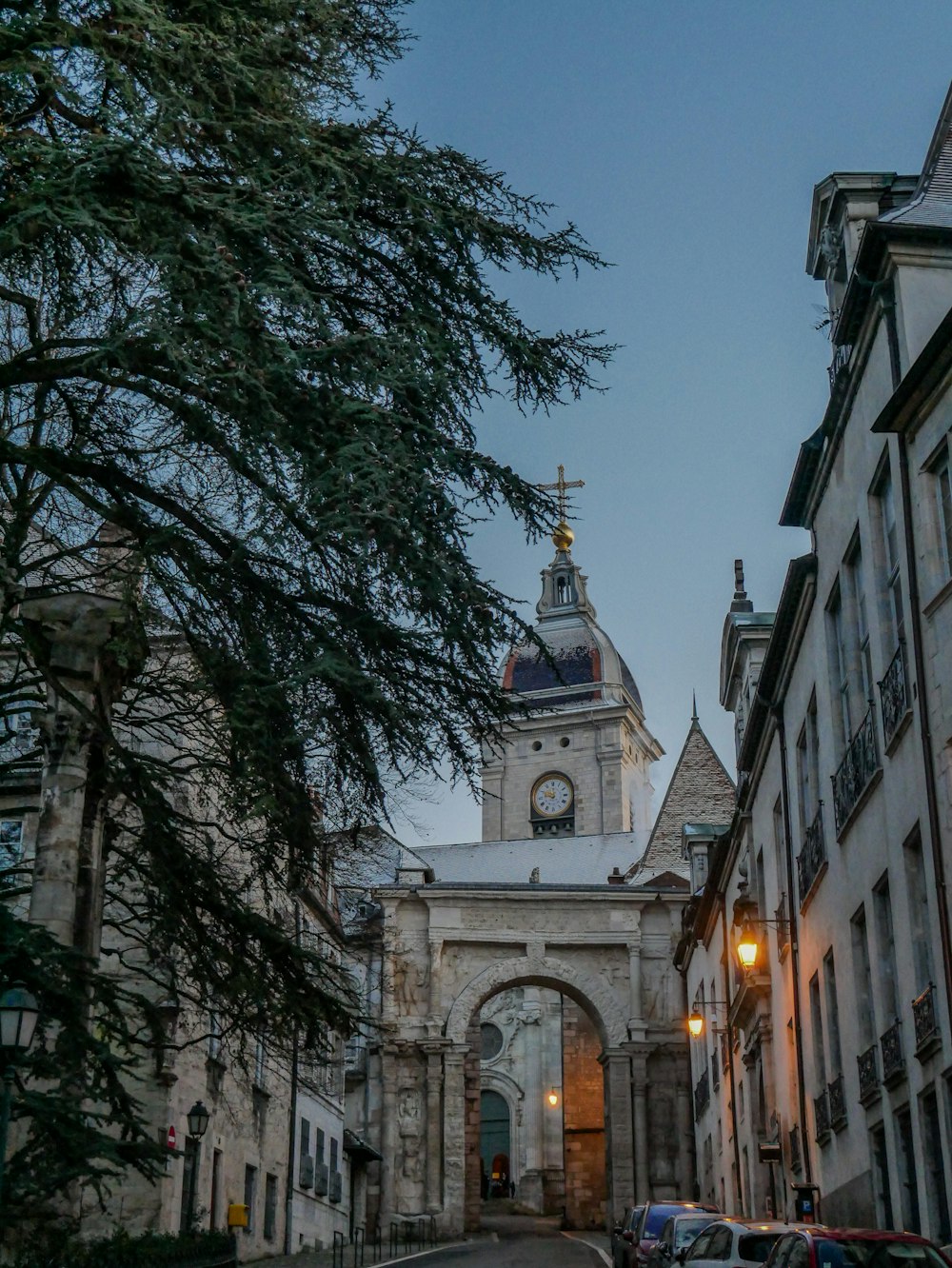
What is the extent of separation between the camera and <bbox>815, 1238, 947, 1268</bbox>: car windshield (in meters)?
10.6

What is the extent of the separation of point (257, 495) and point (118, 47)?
3.40 m

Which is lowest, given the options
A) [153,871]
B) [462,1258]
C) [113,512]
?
[462,1258]

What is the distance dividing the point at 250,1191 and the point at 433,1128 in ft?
56.6

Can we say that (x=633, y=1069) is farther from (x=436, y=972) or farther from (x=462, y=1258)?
(x=462, y=1258)

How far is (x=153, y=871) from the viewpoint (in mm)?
11914

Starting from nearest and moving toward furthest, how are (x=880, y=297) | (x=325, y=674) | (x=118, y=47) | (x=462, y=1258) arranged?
(x=325, y=674)
(x=118, y=47)
(x=880, y=297)
(x=462, y=1258)

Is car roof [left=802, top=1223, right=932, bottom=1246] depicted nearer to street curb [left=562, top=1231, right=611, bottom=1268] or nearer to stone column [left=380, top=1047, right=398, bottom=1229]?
street curb [left=562, top=1231, right=611, bottom=1268]

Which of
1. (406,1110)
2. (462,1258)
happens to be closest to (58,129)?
(462,1258)

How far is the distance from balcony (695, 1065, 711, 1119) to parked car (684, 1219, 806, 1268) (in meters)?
24.8

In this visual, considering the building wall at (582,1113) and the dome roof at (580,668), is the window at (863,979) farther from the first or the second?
the dome roof at (580,668)

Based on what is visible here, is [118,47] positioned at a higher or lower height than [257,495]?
higher

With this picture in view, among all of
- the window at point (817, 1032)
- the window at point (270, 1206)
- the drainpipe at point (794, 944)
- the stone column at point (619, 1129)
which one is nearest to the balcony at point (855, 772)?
the window at point (817, 1032)

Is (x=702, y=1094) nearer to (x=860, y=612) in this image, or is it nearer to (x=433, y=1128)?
(x=433, y=1128)

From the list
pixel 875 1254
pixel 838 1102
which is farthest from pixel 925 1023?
pixel 838 1102
